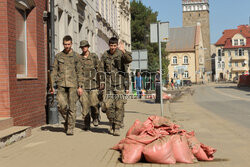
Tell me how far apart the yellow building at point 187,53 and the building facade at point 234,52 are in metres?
9.72

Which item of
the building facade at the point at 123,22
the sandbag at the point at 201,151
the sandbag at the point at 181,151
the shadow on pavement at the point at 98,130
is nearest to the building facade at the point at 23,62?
the shadow on pavement at the point at 98,130

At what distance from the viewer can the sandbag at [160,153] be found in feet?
16.8

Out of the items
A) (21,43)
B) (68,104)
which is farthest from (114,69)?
(21,43)

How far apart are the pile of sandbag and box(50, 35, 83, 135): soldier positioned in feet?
9.20

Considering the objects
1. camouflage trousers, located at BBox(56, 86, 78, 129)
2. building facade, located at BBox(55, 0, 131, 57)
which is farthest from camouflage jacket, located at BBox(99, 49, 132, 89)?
building facade, located at BBox(55, 0, 131, 57)

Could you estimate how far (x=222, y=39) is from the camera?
107062mm

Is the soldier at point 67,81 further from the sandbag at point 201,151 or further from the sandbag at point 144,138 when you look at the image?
the sandbag at point 201,151

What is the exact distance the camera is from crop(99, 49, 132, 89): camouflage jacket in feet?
26.0

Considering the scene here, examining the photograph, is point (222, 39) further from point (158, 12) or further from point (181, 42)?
point (158, 12)

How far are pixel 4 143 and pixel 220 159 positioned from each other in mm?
3520

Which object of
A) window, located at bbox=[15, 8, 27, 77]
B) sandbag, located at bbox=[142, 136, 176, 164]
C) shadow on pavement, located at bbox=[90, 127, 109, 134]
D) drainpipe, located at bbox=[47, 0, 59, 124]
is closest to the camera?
sandbag, located at bbox=[142, 136, 176, 164]

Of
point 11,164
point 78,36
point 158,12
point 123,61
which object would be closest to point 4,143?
point 11,164

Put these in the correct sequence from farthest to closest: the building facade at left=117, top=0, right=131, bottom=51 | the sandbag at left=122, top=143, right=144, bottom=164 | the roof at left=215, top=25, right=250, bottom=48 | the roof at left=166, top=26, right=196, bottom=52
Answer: the roof at left=215, top=25, right=250, bottom=48
the roof at left=166, top=26, right=196, bottom=52
the building facade at left=117, top=0, right=131, bottom=51
the sandbag at left=122, top=143, right=144, bottom=164

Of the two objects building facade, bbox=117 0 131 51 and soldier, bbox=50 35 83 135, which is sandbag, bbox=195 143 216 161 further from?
building facade, bbox=117 0 131 51
